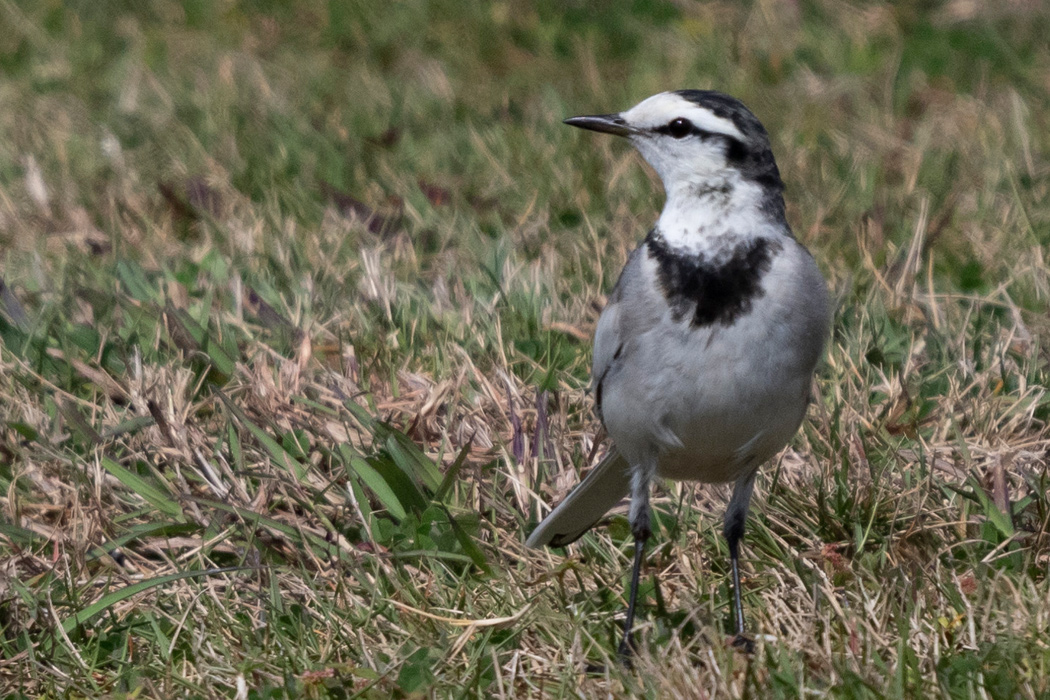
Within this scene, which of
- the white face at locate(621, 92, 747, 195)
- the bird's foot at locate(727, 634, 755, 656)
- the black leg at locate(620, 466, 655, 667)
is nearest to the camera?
the bird's foot at locate(727, 634, 755, 656)

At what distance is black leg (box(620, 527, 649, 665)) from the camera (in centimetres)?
371

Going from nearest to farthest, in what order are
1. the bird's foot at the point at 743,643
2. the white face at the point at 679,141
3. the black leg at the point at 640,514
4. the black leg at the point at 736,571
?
the bird's foot at the point at 743,643 → the black leg at the point at 736,571 → the white face at the point at 679,141 → the black leg at the point at 640,514

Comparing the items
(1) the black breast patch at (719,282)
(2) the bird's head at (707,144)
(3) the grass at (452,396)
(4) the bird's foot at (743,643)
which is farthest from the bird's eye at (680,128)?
(4) the bird's foot at (743,643)

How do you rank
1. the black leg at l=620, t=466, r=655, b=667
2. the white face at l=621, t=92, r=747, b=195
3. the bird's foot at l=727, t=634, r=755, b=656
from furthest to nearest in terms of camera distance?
the black leg at l=620, t=466, r=655, b=667 → the white face at l=621, t=92, r=747, b=195 → the bird's foot at l=727, t=634, r=755, b=656

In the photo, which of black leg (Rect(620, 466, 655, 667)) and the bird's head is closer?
the bird's head

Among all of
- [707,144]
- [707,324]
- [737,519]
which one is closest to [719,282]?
[707,324]

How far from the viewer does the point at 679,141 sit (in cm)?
396

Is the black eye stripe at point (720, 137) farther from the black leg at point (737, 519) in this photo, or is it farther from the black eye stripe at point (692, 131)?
the black leg at point (737, 519)

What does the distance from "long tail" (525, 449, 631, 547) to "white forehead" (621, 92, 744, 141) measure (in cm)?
94

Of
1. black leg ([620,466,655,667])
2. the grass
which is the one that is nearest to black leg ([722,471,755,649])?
the grass

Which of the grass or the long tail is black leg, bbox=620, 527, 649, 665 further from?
the long tail

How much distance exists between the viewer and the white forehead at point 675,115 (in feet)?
12.7

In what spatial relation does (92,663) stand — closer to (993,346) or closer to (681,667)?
(681,667)

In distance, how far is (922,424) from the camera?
4.77m
